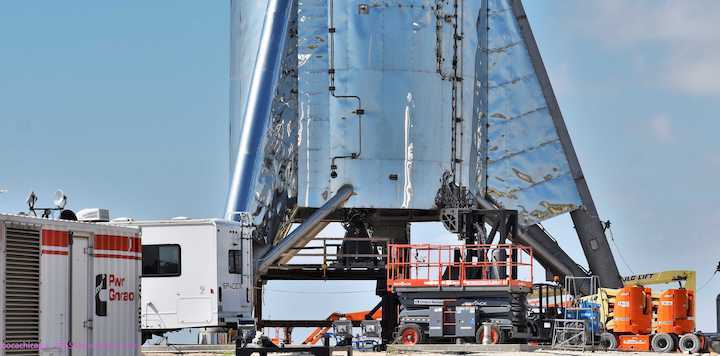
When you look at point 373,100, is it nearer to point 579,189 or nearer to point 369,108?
point 369,108

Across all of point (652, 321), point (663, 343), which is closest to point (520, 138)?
point (652, 321)

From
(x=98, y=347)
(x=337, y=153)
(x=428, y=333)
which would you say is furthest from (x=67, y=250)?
(x=337, y=153)

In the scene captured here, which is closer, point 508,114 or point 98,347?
point 98,347

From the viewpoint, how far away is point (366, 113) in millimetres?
41312

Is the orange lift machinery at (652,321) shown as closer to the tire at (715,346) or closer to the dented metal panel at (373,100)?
the tire at (715,346)

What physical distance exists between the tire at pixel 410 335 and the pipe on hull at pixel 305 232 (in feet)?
24.4

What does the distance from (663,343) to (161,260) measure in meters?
12.6

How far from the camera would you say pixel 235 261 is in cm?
3167

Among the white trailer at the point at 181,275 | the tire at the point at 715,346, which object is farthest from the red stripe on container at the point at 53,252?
the tire at the point at 715,346

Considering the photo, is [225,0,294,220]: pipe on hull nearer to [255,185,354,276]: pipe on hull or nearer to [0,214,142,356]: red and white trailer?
[255,185,354,276]: pipe on hull

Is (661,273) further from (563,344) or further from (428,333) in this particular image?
(428,333)

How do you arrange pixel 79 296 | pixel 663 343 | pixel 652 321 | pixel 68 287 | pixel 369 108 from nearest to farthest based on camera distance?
pixel 68 287, pixel 79 296, pixel 663 343, pixel 652 321, pixel 369 108

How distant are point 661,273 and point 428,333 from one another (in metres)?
9.71

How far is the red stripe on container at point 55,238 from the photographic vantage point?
2239 centimetres
